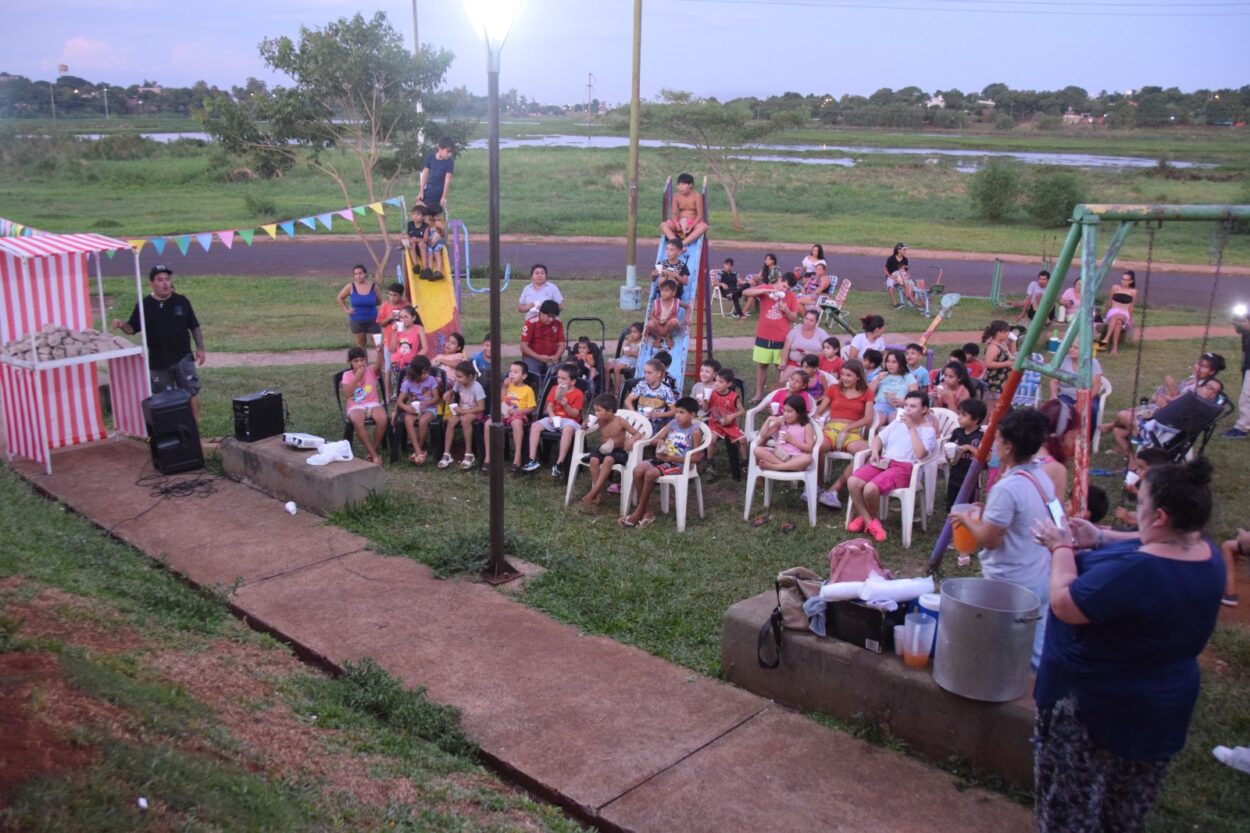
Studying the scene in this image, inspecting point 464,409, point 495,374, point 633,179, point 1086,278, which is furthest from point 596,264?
point 1086,278

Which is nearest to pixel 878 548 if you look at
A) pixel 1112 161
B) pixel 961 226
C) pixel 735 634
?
pixel 735 634

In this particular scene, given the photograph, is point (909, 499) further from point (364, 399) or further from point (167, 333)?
point (167, 333)

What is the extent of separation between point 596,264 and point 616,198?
58.5 feet

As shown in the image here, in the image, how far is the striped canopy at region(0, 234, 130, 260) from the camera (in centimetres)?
867

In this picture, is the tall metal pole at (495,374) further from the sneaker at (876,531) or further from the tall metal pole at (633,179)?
the tall metal pole at (633,179)

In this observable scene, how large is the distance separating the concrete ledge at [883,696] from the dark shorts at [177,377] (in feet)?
21.8

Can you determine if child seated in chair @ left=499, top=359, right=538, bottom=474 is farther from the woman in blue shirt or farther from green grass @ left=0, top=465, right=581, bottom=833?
the woman in blue shirt

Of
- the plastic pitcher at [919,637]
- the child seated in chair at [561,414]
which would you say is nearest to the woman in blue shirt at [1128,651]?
the plastic pitcher at [919,637]

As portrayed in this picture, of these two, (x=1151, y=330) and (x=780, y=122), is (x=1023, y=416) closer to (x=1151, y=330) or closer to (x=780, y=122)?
(x=1151, y=330)

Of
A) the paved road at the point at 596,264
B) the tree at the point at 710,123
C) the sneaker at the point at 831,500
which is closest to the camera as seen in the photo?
the sneaker at the point at 831,500

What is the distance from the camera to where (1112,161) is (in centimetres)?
6088

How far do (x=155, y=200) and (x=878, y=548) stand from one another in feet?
118

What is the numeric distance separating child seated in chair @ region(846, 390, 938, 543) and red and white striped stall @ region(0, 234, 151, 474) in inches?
261

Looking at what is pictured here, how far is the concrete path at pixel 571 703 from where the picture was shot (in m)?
4.35
